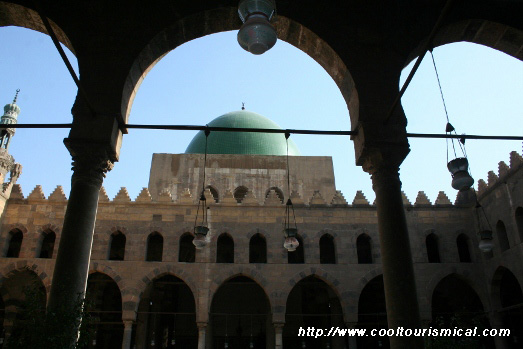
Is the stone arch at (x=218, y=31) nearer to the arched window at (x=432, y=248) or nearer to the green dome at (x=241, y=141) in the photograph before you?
the arched window at (x=432, y=248)

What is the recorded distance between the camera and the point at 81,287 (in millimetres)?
5820

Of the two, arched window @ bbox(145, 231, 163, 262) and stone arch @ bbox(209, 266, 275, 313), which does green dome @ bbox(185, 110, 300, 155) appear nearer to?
arched window @ bbox(145, 231, 163, 262)

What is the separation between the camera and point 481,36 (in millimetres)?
7711

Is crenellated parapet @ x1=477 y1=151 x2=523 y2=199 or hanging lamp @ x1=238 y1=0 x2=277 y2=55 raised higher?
crenellated parapet @ x1=477 y1=151 x2=523 y2=199

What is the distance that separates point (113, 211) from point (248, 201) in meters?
5.27

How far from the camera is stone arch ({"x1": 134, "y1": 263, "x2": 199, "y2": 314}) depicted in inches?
635

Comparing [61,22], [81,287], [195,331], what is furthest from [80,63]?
[195,331]

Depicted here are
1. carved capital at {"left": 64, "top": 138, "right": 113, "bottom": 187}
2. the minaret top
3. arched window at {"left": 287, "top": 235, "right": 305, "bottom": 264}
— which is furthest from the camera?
the minaret top

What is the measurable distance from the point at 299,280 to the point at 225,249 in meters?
3.15

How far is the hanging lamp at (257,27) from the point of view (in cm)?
471

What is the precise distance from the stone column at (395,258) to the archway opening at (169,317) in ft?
45.3

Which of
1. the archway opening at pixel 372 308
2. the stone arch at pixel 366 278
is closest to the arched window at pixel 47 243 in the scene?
the stone arch at pixel 366 278

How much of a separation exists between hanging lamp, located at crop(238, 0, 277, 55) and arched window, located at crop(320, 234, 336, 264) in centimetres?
1366

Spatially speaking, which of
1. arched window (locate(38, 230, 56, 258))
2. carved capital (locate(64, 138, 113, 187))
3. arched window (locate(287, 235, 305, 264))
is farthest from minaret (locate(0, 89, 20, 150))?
carved capital (locate(64, 138, 113, 187))
